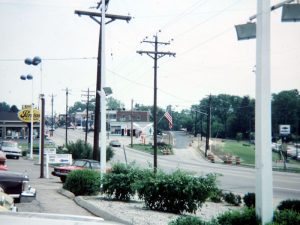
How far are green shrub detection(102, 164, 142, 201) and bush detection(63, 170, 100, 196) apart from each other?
1.32m

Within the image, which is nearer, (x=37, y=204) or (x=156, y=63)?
(x=37, y=204)

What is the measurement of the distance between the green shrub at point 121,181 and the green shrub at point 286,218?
6620mm

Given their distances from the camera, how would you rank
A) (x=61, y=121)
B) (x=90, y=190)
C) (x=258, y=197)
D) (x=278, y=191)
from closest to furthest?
1. (x=258, y=197)
2. (x=90, y=190)
3. (x=278, y=191)
4. (x=61, y=121)

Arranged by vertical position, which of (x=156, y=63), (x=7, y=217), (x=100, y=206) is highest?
(x=156, y=63)

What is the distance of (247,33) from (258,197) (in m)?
3.43

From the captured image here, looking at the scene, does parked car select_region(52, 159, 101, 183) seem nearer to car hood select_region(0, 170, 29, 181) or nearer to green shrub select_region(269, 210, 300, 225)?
car hood select_region(0, 170, 29, 181)

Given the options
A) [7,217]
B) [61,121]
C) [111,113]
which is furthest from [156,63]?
[61,121]

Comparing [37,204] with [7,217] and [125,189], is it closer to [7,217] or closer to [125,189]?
[125,189]

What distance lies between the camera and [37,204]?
1322 centimetres

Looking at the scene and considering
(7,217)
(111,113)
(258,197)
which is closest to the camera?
(7,217)

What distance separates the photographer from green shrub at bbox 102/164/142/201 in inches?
546

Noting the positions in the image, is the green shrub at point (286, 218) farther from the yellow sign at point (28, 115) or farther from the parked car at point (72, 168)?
the yellow sign at point (28, 115)

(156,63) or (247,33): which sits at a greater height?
(156,63)

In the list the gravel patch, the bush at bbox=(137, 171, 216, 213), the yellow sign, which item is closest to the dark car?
the gravel patch
